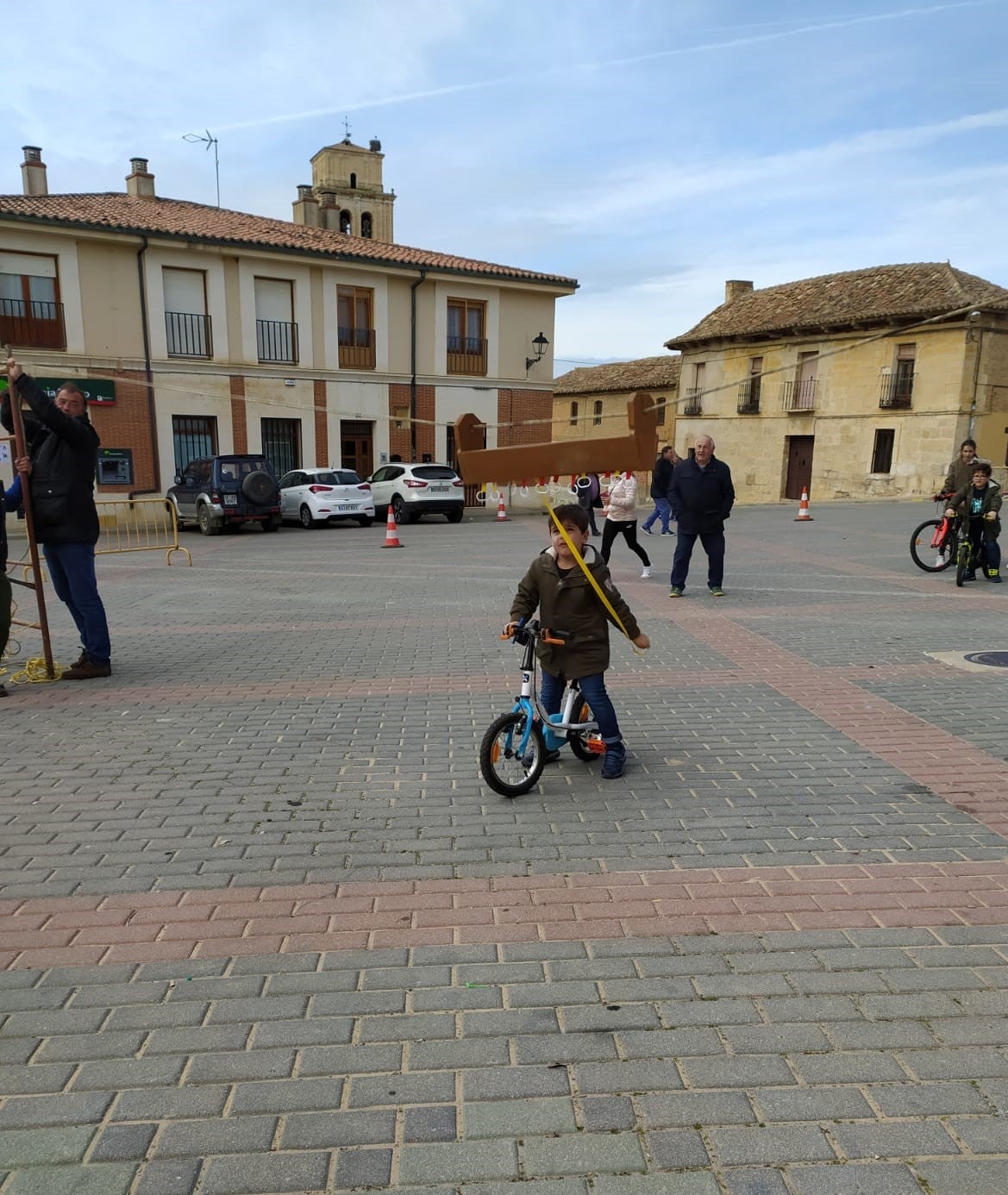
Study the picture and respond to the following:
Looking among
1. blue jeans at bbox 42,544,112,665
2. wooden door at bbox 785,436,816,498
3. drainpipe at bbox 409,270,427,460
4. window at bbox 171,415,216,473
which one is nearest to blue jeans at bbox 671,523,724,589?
blue jeans at bbox 42,544,112,665

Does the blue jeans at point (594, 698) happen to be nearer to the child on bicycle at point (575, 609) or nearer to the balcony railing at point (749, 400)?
the child on bicycle at point (575, 609)

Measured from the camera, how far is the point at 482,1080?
2463mm

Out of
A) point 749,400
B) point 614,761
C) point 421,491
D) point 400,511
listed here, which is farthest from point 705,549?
point 749,400

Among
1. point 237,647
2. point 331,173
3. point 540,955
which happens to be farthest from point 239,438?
point 331,173

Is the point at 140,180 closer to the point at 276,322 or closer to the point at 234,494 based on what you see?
the point at 276,322

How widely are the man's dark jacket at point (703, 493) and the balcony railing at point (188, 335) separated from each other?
17.9 m

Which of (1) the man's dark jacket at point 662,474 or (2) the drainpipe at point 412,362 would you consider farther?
(2) the drainpipe at point 412,362

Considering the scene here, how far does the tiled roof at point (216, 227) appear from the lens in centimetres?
2183

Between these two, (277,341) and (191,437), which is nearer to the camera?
(191,437)

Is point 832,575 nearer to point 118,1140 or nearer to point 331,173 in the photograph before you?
point 118,1140

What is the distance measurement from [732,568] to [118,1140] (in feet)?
38.3

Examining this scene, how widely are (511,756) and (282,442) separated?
2237 cm

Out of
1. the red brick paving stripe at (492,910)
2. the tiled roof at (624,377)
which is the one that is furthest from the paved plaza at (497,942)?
the tiled roof at (624,377)

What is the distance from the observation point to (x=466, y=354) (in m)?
27.7
